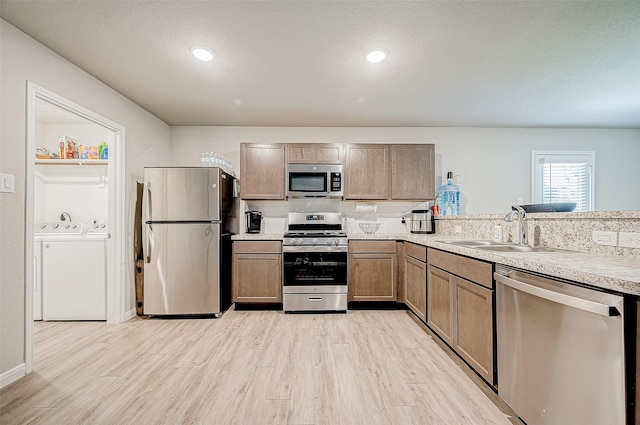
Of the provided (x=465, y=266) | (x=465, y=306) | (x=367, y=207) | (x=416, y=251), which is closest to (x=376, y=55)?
(x=465, y=266)

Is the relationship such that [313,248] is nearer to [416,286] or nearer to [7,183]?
[416,286]

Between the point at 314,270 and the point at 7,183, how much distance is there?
8.42 ft

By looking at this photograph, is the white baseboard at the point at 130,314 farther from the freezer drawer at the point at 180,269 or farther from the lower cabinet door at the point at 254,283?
the lower cabinet door at the point at 254,283

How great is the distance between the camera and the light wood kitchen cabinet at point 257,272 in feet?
10.0

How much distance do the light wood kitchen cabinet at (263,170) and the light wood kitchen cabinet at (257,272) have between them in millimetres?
690

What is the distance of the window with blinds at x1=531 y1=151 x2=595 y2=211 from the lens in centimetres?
384

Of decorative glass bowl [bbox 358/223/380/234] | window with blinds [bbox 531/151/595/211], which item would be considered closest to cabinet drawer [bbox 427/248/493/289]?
decorative glass bowl [bbox 358/223/380/234]

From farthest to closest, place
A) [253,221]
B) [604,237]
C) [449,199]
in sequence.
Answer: [449,199] < [253,221] < [604,237]

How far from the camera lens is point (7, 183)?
5.64 ft

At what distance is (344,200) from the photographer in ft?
11.5

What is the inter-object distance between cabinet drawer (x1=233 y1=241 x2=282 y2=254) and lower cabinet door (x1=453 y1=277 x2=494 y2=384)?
6.26 ft

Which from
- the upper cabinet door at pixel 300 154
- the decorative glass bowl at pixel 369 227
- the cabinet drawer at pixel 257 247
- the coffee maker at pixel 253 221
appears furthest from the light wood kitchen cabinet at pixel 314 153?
the cabinet drawer at pixel 257 247

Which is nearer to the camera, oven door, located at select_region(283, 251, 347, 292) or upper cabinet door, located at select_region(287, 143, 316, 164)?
oven door, located at select_region(283, 251, 347, 292)

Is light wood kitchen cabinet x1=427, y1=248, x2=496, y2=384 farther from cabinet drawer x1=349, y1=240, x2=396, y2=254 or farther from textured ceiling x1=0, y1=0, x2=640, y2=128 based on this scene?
textured ceiling x1=0, y1=0, x2=640, y2=128
